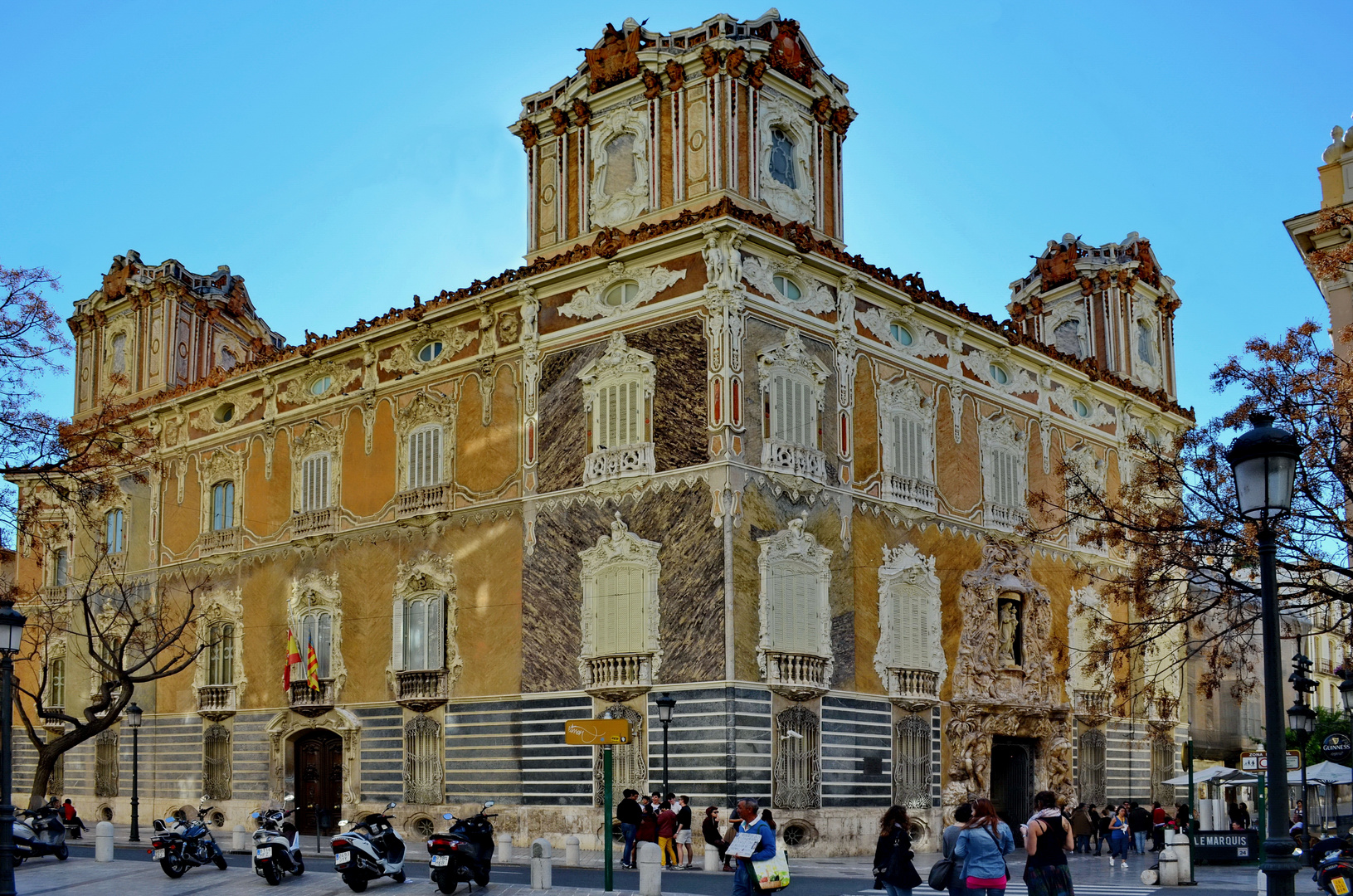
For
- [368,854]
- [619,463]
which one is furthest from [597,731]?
[619,463]

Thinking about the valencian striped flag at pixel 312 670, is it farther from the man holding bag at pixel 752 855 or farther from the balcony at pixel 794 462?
the man holding bag at pixel 752 855

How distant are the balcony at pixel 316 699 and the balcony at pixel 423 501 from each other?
4.85 meters

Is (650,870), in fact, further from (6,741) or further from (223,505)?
(223,505)

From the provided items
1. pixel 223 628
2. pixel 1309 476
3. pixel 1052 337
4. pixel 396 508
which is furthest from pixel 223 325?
pixel 1309 476

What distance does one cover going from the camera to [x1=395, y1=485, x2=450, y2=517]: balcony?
118ft

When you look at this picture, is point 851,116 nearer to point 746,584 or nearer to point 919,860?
point 746,584

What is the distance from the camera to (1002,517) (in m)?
39.3

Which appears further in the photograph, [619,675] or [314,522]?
[314,522]

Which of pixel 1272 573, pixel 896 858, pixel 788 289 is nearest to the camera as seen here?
pixel 1272 573

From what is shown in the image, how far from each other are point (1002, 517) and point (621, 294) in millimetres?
12460

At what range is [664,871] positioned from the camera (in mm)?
27375

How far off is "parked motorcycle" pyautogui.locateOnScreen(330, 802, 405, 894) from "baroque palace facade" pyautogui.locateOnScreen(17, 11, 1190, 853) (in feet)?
25.5

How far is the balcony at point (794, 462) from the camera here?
104 feet

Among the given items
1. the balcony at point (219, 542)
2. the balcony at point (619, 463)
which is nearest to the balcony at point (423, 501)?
the balcony at point (619, 463)
